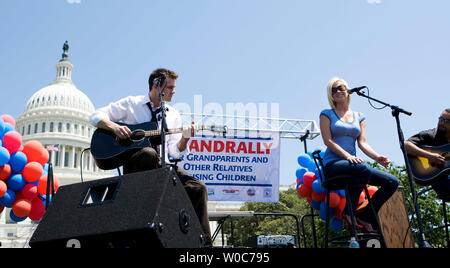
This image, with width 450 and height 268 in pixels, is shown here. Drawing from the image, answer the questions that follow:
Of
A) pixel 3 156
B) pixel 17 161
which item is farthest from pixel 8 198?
pixel 3 156

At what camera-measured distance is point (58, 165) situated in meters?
72.1

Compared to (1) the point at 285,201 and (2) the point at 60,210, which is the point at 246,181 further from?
(1) the point at 285,201

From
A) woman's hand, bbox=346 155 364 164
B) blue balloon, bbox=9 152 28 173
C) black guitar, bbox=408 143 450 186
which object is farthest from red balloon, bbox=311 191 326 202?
blue balloon, bbox=9 152 28 173

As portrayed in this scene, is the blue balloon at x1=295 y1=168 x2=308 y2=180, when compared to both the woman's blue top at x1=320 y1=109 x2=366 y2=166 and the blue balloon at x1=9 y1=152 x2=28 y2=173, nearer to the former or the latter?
the woman's blue top at x1=320 y1=109 x2=366 y2=166

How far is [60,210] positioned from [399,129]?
313cm

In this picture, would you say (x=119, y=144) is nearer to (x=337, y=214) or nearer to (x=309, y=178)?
(x=309, y=178)

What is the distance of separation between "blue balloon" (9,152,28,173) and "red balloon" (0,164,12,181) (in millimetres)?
75

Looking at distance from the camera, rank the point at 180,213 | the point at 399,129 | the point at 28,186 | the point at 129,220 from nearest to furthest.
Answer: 1. the point at 129,220
2. the point at 180,213
3. the point at 399,129
4. the point at 28,186

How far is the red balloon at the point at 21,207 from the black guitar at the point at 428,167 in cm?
602

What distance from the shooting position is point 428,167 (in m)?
4.71

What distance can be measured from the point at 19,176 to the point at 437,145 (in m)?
6.33

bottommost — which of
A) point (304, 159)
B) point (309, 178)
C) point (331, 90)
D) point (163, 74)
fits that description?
point (309, 178)

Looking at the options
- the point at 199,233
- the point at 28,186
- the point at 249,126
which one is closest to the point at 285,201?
the point at 249,126

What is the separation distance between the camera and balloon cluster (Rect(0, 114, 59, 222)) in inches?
264
